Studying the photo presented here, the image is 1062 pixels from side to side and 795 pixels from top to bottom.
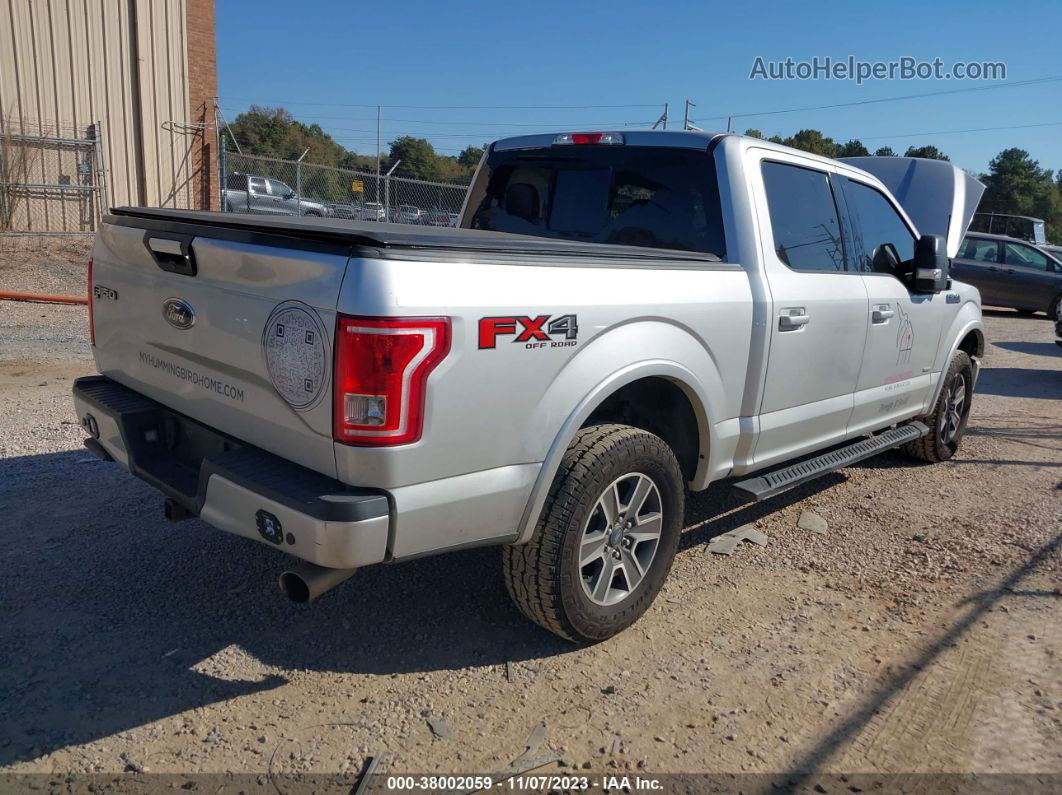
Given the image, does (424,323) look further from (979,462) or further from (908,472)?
(979,462)

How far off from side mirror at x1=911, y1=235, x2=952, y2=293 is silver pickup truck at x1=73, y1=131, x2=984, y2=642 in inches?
0.5

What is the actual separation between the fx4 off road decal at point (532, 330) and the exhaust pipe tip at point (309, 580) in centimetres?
84

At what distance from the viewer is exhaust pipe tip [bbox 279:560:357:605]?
261 centimetres

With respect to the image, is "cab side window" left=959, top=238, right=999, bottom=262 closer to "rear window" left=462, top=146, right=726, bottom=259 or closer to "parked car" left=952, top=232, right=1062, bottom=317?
"parked car" left=952, top=232, right=1062, bottom=317

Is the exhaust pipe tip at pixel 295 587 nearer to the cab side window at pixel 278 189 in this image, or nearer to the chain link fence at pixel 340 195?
the chain link fence at pixel 340 195

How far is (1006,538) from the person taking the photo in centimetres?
473

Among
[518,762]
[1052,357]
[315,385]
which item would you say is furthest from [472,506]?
[1052,357]

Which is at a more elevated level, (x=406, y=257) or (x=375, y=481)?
(x=406, y=257)

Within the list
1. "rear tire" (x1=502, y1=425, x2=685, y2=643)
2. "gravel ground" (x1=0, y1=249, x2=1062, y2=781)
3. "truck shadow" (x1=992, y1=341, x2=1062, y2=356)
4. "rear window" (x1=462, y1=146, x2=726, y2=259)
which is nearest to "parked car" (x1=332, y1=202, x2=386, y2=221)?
"truck shadow" (x1=992, y1=341, x2=1062, y2=356)

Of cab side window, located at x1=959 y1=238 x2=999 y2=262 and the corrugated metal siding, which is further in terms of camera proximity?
cab side window, located at x1=959 y1=238 x2=999 y2=262

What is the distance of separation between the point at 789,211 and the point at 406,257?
8.00ft

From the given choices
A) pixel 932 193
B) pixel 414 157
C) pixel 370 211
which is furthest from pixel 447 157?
pixel 932 193

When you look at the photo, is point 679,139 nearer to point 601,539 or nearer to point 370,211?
point 601,539

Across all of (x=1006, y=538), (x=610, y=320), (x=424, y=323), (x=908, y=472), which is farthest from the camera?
(x=908, y=472)
